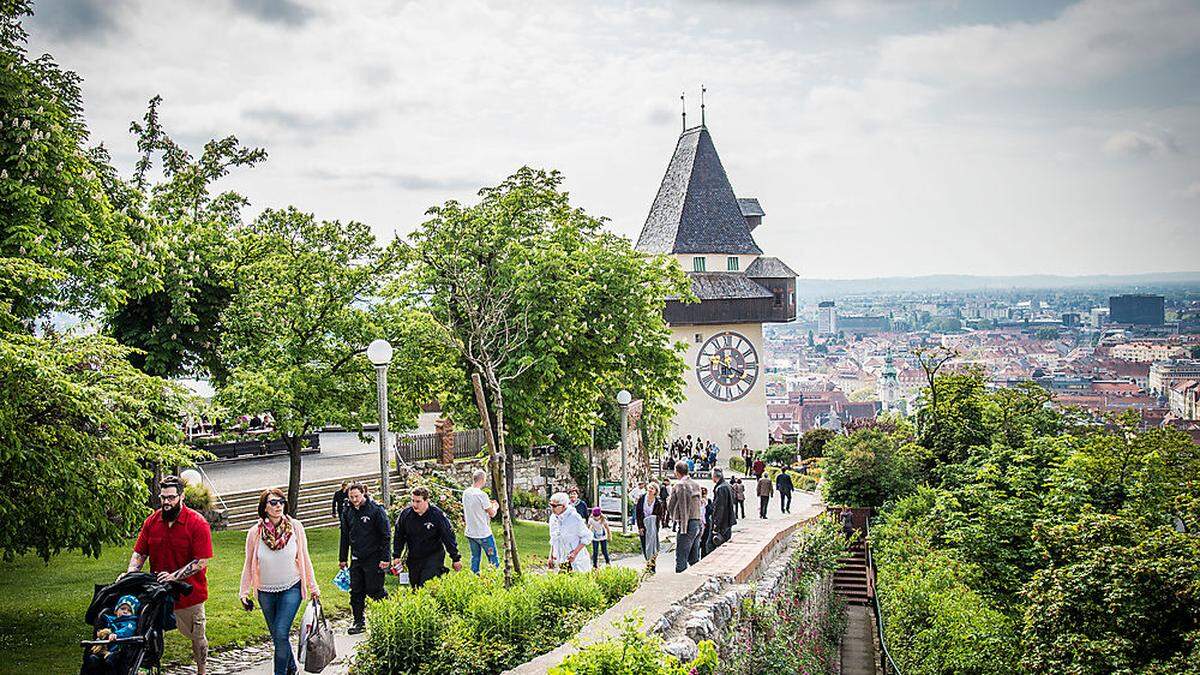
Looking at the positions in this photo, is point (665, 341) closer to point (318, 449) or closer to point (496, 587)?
point (496, 587)

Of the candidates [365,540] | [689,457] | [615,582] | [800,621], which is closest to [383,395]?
[365,540]

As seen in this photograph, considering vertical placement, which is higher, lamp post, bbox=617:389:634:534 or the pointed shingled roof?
the pointed shingled roof

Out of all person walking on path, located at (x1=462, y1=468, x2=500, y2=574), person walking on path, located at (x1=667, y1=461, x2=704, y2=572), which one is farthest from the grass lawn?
person walking on path, located at (x1=667, y1=461, x2=704, y2=572)

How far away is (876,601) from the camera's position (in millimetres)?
15914

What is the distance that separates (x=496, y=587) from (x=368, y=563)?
1.79 m

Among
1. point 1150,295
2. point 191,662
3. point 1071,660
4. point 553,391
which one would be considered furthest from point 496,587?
point 1150,295

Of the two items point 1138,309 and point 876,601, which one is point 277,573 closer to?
point 876,601

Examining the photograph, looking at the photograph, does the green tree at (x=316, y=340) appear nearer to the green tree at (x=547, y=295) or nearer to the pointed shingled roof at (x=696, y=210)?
the green tree at (x=547, y=295)

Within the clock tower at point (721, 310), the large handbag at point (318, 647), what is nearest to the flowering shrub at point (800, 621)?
the large handbag at point (318, 647)

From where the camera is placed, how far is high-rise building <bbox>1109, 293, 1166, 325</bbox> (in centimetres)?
7675

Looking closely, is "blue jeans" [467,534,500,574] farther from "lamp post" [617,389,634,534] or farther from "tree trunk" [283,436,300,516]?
"lamp post" [617,389,634,534]

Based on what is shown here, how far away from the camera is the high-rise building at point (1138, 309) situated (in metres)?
76.8

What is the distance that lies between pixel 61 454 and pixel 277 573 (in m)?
3.22

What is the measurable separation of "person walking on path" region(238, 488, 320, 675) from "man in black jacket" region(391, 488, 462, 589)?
93.9 inches
